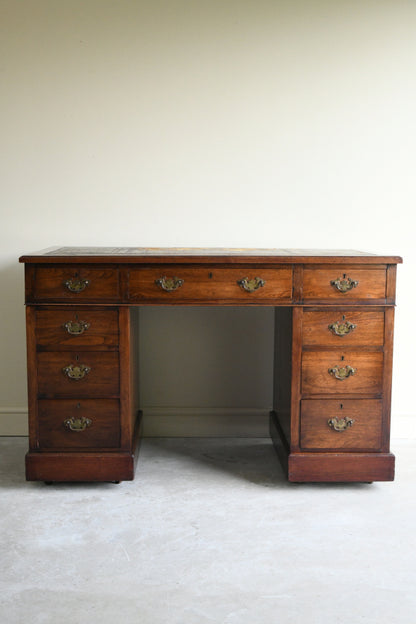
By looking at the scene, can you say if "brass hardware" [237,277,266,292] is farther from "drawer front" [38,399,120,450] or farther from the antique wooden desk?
"drawer front" [38,399,120,450]

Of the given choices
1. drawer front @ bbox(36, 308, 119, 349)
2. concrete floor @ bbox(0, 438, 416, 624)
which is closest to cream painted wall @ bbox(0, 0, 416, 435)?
drawer front @ bbox(36, 308, 119, 349)

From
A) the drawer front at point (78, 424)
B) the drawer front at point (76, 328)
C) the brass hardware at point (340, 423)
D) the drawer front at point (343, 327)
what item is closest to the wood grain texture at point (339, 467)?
the brass hardware at point (340, 423)

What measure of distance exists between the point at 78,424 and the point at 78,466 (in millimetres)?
162

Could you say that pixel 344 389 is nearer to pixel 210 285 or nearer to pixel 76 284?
pixel 210 285

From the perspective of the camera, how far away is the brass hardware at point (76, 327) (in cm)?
246

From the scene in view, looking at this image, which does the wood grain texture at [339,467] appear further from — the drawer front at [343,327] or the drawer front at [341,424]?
the drawer front at [343,327]

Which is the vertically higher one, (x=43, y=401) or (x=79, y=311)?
(x=79, y=311)

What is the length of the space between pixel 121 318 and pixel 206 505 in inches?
30.2

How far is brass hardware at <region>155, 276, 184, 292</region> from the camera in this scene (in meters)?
2.44

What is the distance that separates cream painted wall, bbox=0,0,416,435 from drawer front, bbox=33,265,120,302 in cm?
64

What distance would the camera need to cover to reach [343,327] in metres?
2.49

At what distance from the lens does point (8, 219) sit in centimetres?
303

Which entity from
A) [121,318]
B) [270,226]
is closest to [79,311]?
[121,318]

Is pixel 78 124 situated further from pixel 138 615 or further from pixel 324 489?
pixel 138 615
